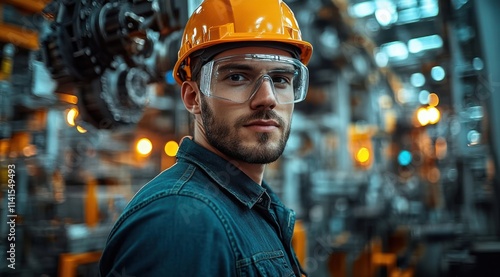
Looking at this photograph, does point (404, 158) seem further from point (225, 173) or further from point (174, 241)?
point (174, 241)

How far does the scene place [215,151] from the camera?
55.2 inches

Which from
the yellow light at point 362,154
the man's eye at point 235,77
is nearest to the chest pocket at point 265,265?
the man's eye at point 235,77

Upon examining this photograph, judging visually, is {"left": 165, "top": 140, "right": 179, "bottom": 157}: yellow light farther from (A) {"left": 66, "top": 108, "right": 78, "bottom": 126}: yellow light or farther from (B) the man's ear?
(B) the man's ear

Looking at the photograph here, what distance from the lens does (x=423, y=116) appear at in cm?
735

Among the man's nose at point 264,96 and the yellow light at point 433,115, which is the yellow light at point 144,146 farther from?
the man's nose at point 264,96

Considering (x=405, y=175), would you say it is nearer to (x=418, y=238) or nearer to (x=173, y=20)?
(x=418, y=238)

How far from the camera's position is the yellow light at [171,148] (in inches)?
272

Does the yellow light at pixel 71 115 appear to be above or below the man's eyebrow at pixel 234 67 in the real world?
above

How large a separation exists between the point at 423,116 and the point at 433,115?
9.9 inches

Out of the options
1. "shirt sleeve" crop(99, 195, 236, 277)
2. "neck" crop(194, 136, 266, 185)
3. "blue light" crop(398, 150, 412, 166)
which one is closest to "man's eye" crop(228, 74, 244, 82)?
"neck" crop(194, 136, 266, 185)

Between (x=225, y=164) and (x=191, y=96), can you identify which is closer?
(x=225, y=164)

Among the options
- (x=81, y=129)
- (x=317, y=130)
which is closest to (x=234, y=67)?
(x=81, y=129)

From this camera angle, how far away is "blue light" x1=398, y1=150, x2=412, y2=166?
8273mm

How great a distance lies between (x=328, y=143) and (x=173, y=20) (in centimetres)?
784
